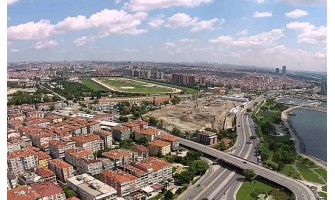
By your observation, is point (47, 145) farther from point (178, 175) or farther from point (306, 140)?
point (306, 140)

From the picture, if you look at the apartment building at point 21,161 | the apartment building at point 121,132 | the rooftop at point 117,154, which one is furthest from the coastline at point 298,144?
the apartment building at point 21,161

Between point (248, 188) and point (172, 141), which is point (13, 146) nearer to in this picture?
point (172, 141)

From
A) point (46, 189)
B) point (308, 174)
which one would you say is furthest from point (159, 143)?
point (308, 174)

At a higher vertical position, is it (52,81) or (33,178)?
(52,81)

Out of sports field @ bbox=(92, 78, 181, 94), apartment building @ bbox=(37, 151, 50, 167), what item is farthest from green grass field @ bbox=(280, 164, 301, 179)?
sports field @ bbox=(92, 78, 181, 94)

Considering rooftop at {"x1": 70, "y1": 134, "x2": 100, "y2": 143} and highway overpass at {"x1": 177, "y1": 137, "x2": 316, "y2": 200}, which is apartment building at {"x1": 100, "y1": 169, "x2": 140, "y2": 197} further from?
highway overpass at {"x1": 177, "y1": 137, "x2": 316, "y2": 200}
